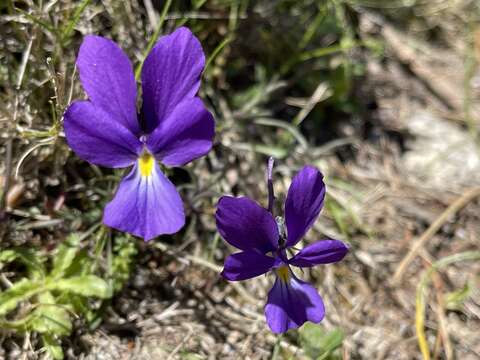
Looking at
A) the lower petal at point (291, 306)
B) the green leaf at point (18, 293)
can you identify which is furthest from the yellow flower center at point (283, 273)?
the green leaf at point (18, 293)

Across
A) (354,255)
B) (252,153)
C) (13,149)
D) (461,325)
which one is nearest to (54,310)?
(13,149)

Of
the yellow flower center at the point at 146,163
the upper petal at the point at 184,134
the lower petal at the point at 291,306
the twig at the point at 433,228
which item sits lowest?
the twig at the point at 433,228

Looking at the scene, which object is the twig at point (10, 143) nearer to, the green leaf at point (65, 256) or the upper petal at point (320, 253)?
the green leaf at point (65, 256)

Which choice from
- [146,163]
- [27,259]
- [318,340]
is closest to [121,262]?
[27,259]

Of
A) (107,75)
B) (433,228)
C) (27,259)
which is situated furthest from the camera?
(433,228)

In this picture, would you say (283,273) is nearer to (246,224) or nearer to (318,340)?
(246,224)

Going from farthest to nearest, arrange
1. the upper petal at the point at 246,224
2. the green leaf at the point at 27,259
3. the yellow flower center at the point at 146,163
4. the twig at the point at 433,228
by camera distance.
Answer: the twig at the point at 433,228 → the green leaf at the point at 27,259 → the yellow flower center at the point at 146,163 → the upper petal at the point at 246,224

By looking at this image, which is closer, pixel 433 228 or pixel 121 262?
pixel 121 262
